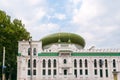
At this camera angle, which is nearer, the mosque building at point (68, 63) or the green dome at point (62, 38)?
the mosque building at point (68, 63)

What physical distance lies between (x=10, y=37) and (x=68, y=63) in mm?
13390

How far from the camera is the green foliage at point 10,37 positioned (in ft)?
180

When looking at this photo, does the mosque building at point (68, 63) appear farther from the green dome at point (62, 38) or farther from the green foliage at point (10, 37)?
the green dome at point (62, 38)

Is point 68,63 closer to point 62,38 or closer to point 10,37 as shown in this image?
point 62,38

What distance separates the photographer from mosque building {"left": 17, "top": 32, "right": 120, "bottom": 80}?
5694 centimetres

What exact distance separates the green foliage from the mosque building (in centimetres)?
131

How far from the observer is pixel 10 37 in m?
56.6

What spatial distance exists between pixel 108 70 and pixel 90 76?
4137mm

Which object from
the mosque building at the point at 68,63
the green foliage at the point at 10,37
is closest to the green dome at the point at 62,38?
the mosque building at the point at 68,63

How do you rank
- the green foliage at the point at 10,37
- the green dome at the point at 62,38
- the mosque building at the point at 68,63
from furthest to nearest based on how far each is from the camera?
1. the green dome at the point at 62,38
2. the mosque building at the point at 68,63
3. the green foliage at the point at 10,37

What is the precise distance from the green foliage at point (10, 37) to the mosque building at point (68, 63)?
131cm

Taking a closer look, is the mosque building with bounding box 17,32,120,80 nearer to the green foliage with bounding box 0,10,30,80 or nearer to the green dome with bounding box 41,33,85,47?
the green foliage with bounding box 0,10,30,80

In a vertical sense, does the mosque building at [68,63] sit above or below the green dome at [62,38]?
A: below

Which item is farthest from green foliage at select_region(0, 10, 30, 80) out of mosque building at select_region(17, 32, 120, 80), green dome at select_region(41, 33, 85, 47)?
green dome at select_region(41, 33, 85, 47)
